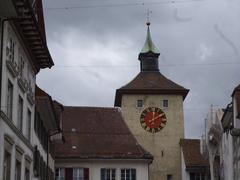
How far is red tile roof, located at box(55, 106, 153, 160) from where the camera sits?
64.6 m

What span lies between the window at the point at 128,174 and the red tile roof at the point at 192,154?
9.55 metres

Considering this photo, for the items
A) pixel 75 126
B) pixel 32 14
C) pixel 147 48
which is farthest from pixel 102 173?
pixel 32 14

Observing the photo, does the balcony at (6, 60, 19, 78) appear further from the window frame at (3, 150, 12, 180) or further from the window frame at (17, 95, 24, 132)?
the window frame at (3, 150, 12, 180)

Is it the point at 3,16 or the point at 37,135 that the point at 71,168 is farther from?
the point at 3,16

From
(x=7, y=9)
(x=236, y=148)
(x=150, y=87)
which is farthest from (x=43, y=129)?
(x=150, y=87)

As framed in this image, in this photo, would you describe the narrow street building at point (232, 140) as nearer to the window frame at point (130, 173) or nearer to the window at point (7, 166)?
the window frame at point (130, 173)

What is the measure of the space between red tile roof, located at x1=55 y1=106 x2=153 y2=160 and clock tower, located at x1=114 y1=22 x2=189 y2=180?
300 cm

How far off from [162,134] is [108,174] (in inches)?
512

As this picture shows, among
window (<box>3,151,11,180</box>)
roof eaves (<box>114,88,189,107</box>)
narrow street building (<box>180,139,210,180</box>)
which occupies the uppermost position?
roof eaves (<box>114,88,189,107</box>)

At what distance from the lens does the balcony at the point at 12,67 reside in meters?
26.4

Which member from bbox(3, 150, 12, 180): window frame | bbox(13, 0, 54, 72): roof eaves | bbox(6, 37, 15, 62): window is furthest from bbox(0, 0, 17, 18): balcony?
bbox(3, 150, 12, 180): window frame

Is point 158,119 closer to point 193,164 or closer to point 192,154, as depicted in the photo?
point 192,154

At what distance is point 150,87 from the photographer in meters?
77.3

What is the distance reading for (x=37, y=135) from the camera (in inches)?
1529
